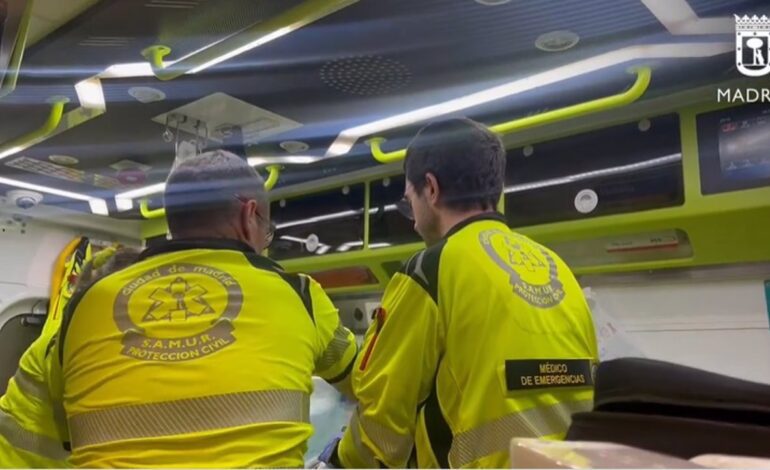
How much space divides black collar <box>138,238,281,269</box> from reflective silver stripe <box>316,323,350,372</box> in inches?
6.8

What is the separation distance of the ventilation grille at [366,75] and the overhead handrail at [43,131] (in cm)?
71

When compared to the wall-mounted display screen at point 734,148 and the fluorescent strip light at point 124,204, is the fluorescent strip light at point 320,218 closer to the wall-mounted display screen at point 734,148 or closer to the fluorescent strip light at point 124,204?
the fluorescent strip light at point 124,204

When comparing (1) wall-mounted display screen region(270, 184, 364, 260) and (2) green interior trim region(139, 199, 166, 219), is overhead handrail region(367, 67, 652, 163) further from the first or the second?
(2) green interior trim region(139, 199, 166, 219)

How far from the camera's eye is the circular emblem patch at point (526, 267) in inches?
39.8

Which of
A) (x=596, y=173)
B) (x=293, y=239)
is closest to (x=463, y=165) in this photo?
(x=596, y=173)

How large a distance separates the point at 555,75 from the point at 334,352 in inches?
31.6

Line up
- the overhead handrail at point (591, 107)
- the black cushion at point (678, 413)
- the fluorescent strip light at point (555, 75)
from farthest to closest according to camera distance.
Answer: the overhead handrail at point (591, 107)
the fluorescent strip light at point (555, 75)
the black cushion at point (678, 413)

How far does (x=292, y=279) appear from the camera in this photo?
1.07 m

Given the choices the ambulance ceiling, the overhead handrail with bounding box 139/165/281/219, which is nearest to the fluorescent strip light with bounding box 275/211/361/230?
the overhead handrail with bounding box 139/165/281/219

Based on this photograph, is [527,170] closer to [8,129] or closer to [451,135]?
[451,135]

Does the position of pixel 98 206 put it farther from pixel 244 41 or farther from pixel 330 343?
pixel 330 343

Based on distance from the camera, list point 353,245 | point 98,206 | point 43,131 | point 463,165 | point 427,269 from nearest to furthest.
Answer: point 427,269 < point 463,165 < point 43,131 < point 353,245 < point 98,206

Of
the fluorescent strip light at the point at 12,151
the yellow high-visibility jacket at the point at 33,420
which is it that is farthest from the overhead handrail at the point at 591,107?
the fluorescent strip light at the point at 12,151

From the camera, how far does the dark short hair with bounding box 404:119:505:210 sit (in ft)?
3.68
